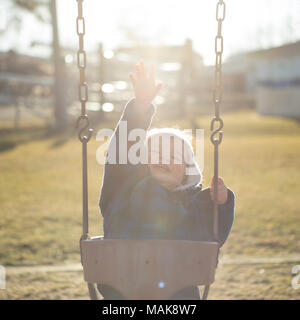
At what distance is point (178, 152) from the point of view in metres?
1.91

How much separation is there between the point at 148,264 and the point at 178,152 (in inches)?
19.5

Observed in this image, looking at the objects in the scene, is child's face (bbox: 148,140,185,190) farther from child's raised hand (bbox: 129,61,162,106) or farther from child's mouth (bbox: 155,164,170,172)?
child's raised hand (bbox: 129,61,162,106)

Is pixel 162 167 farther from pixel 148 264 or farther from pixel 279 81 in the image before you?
pixel 279 81

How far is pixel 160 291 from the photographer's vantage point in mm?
1695

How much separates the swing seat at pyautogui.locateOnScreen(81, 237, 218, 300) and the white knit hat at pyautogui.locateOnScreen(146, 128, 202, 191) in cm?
31

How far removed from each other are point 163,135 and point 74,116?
12705 mm

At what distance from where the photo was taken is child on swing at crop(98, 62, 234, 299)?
182cm

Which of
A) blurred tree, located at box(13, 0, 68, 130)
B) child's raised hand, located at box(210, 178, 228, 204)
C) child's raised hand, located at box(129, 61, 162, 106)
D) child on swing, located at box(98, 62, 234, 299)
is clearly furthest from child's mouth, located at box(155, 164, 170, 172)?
blurred tree, located at box(13, 0, 68, 130)

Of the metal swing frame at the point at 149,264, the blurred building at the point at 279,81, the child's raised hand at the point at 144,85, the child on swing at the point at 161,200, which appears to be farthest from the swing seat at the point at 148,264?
the blurred building at the point at 279,81

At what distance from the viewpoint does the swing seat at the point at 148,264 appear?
1.66 meters

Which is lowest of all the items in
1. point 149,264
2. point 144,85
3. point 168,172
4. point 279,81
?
point 149,264

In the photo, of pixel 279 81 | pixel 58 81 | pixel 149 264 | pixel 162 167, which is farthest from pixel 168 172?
pixel 279 81
